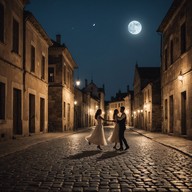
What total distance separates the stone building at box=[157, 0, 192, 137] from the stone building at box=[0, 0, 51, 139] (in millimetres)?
9720

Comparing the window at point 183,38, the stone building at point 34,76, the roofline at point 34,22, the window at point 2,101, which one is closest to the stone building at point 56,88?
the stone building at point 34,76

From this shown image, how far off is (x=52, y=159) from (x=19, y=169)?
7.06 feet

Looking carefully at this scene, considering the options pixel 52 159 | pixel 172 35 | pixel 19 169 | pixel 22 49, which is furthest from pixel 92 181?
pixel 172 35

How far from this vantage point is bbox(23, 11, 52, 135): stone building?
70.5 ft

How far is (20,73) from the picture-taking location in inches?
797

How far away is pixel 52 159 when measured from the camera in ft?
33.5

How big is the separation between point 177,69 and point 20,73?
10.2 m

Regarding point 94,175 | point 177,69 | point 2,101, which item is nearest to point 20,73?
point 2,101

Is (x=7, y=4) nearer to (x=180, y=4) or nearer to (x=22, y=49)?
(x=22, y=49)

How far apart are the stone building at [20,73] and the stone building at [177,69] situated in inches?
383

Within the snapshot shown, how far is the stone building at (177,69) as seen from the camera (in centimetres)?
1908

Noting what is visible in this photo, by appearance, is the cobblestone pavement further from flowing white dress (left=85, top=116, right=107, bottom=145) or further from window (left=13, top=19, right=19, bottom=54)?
window (left=13, top=19, right=19, bottom=54)

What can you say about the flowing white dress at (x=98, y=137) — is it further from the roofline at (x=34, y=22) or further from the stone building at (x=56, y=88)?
the stone building at (x=56, y=88)

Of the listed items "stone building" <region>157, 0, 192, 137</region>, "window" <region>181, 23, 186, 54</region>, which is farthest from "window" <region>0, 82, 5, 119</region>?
"window" <region>181, 23, 186, 54</region>
